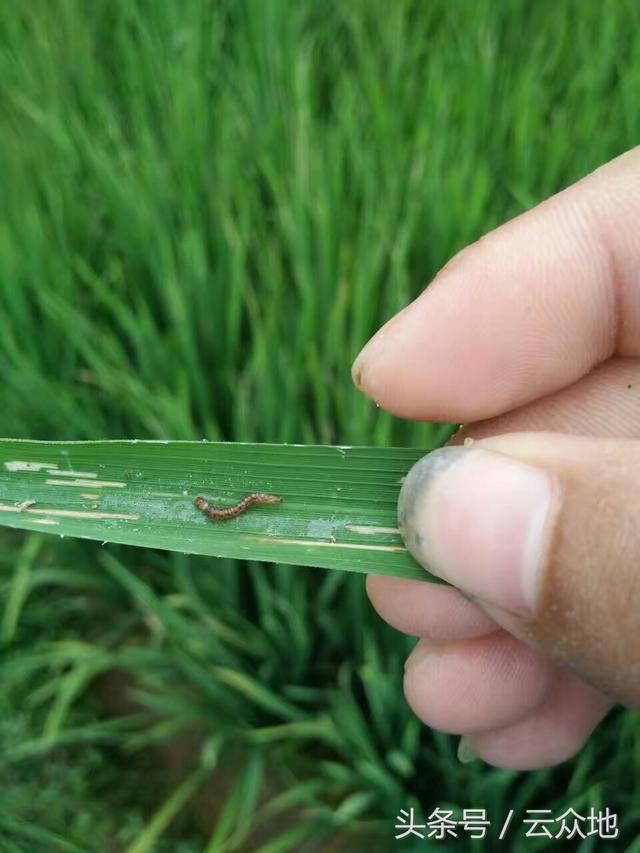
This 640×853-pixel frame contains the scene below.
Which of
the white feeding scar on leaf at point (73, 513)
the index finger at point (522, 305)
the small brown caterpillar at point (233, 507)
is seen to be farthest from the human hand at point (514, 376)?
the white feeding scar on leaf at point (73, 513)

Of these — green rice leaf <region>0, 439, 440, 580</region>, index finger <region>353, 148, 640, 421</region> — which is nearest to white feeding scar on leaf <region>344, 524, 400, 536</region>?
green rice leaf <region>0, 439, 440, 580</region>

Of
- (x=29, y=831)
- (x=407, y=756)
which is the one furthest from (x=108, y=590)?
(x=407, y=756)

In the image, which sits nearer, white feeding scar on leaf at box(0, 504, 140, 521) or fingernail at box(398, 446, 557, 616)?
fingernail at box(398, 446, 557, 616)

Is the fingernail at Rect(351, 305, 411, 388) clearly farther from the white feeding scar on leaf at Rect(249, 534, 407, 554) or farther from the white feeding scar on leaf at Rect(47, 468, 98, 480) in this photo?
the white feeding scar on leaf at Rect(47, 468, 98, 480)

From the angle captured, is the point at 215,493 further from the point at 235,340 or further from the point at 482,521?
the point at 235,340

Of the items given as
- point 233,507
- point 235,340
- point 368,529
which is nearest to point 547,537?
point 368,529

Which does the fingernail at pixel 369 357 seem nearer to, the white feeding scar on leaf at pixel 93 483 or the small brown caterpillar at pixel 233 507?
the small brown caterpillar at pixel 233 507
